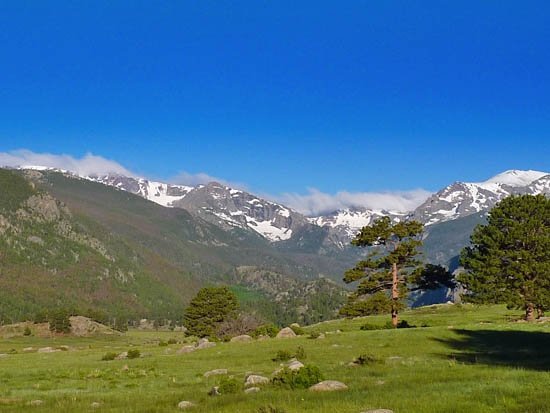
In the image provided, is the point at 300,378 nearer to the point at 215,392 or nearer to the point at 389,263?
the point at 215,392

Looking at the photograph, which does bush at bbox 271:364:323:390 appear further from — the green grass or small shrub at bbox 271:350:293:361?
small shrub at bbox 271:350:293:361

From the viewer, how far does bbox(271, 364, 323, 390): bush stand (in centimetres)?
2513

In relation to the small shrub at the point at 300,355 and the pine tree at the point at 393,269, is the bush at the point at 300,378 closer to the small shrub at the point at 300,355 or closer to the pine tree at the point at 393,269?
the small shrub at the point at 300,355

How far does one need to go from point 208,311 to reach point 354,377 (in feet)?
333

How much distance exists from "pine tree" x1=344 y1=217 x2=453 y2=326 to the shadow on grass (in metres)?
12.9

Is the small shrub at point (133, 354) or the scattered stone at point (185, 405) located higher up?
the scattered stone at point (185, 405)

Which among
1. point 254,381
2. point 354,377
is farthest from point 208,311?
point 254,381

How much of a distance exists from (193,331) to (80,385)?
92.3 metres

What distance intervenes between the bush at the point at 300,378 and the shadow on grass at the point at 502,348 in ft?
40.3

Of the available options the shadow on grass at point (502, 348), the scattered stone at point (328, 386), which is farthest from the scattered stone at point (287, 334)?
the scattered stone at point (328, 386)

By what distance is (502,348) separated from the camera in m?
42.0

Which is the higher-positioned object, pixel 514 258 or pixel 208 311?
pixel 514 258

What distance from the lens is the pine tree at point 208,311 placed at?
12438 centimetres

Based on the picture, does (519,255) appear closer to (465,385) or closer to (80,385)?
(465,385)
